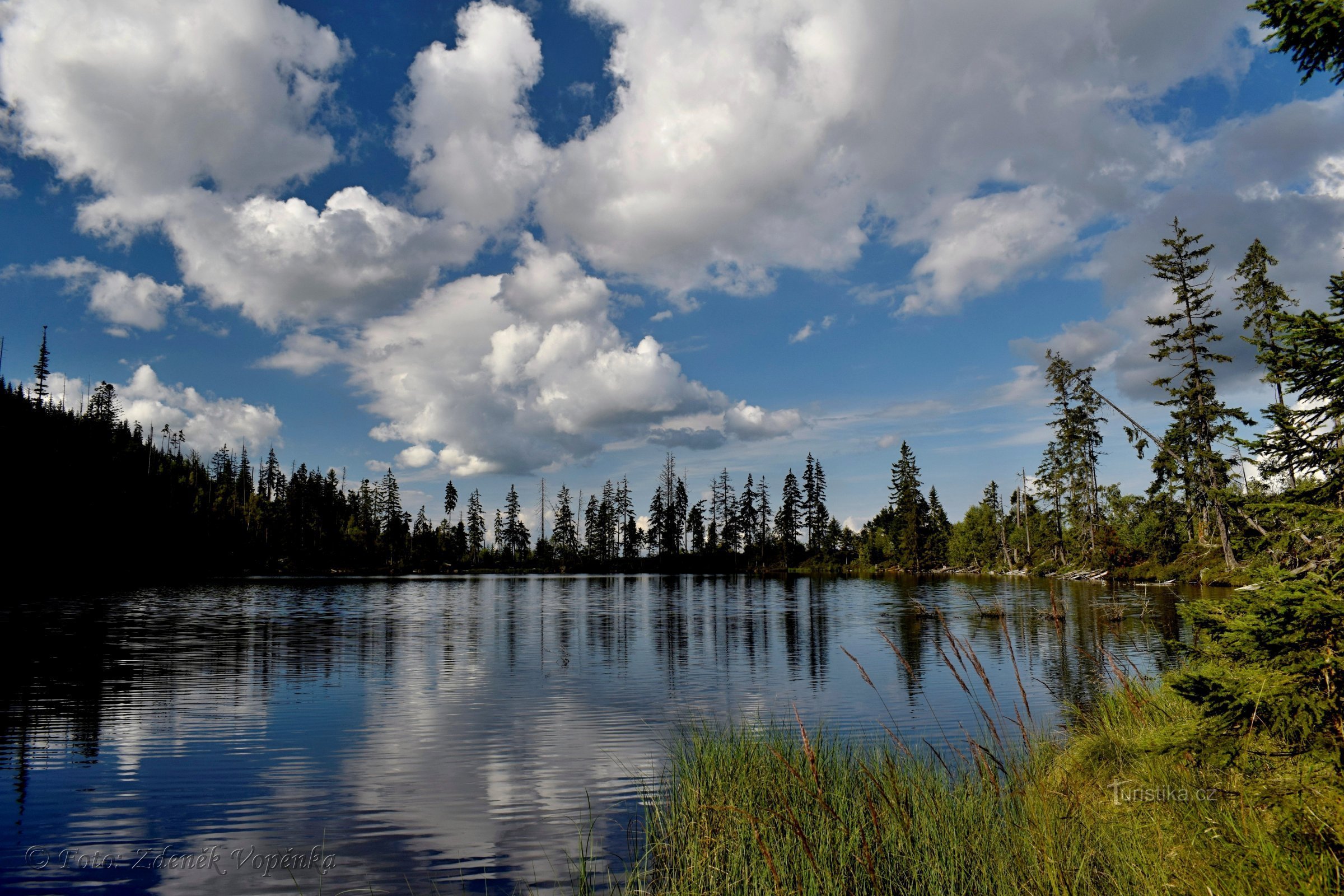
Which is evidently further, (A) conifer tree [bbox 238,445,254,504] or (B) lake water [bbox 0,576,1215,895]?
(A) conifer tree [bbox 238,445,254,504]

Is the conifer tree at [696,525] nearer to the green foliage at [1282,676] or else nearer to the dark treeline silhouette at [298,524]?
the dark treeline silhouette at [298,524]

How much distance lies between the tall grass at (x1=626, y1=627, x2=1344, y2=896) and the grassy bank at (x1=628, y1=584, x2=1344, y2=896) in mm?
24

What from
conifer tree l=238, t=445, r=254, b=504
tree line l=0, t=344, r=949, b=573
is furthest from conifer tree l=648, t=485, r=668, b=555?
conifer tree l=238, t=445, r=254, b=504

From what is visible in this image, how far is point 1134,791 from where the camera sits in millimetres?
7609

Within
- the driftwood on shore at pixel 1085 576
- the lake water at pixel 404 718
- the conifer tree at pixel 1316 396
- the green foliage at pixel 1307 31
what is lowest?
the driftwood on shore at pixel 1085 576

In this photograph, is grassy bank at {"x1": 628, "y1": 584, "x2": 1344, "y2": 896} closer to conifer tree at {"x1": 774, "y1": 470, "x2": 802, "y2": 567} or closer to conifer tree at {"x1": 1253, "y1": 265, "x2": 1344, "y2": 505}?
conifer tree at {"x1": 1253, "y1": 265, "x2": 1344, "y2": 505}

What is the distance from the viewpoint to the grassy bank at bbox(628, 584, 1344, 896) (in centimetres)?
498

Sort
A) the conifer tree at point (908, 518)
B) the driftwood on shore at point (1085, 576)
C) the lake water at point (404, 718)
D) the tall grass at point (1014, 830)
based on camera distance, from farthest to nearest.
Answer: the conifer tree at point (908, 518), the driftwood on shore at point (1085, 576), the lake water at point (404, 718), the tall grass at point (1014, 830)

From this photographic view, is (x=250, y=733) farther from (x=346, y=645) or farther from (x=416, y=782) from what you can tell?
(x=346, y=645)

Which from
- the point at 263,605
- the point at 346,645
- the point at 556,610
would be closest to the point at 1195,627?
the point at 346,645

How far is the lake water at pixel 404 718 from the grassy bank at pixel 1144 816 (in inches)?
61.1

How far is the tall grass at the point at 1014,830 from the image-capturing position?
16.3ft

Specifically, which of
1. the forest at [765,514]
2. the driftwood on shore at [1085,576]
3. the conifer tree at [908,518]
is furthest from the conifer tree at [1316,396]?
the conifer tree at [908,518]

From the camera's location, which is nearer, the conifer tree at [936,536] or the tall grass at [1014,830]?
the tall grass at [1014,830]
